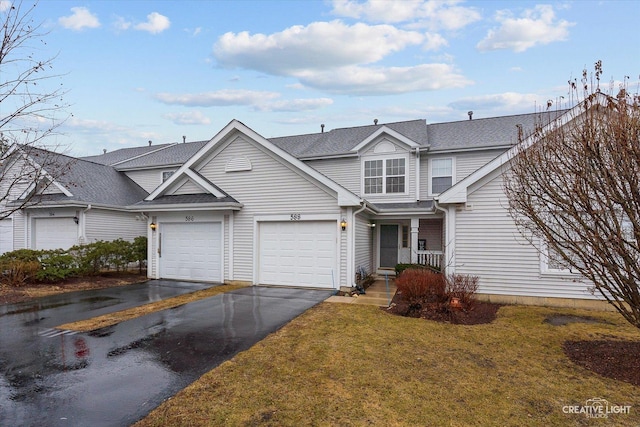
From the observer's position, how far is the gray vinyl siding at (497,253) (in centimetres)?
927

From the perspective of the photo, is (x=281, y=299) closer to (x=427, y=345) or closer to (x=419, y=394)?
(x=427, y=345)

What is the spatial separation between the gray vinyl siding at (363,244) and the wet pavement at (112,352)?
2845 mm

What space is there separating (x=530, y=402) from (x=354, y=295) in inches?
259

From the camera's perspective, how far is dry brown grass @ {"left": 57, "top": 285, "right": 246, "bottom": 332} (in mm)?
7117

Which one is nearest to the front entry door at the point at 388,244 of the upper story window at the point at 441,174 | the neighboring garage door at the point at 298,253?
the upper story window at the point at 441,174

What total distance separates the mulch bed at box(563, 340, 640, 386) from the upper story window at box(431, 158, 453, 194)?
30.7 feet

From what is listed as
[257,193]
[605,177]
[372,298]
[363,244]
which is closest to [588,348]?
[605,177]

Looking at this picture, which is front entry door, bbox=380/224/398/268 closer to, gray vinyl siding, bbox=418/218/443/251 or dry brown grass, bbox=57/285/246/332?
gray vinyl siding, bbox=418/218/443/251

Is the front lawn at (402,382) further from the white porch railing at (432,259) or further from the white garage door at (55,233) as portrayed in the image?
the white garage door at (55,233)

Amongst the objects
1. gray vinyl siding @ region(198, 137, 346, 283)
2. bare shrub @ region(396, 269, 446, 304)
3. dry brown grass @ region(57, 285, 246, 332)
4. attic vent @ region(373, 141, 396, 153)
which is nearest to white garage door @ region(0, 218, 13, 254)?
gray vinyl siding @ region(198, 137, 346, 283)

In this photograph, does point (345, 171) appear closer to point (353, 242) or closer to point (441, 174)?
point (441, 174)

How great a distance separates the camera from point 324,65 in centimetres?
1770

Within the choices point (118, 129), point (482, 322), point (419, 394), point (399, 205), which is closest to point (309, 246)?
point (399, 205)

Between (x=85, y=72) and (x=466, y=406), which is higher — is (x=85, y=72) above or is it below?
above
